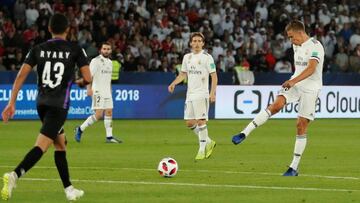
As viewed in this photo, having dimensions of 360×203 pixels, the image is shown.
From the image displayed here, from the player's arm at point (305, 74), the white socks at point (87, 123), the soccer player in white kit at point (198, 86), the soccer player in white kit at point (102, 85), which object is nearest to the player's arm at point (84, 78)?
the player's arm at point (305, 74)

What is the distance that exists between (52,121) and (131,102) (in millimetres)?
21759

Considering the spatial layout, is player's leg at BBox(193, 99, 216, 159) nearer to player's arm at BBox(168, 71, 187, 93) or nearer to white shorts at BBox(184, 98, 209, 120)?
white shorts at BBox(184, 98, 209, 120)

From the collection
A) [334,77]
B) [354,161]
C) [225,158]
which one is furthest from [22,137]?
[334,77]

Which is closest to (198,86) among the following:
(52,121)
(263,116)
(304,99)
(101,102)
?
(263,116)

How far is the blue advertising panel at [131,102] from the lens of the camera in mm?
32062

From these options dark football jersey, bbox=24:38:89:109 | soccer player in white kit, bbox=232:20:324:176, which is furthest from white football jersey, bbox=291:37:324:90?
dark football jersey, bbox=24:38:89:109

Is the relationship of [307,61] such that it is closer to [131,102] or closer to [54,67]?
[54,67]

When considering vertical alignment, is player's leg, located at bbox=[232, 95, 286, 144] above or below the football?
above

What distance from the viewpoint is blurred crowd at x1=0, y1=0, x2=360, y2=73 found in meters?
34.7

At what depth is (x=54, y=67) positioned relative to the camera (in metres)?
12.2

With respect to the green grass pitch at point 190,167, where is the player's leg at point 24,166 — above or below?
above

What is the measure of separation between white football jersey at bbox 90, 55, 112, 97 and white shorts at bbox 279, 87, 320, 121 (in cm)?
899

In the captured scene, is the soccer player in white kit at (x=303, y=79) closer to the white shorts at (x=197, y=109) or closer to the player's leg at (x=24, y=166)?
the white shorts at (x=197, y=109)

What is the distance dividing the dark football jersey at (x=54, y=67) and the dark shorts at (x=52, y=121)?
0.07 metres
